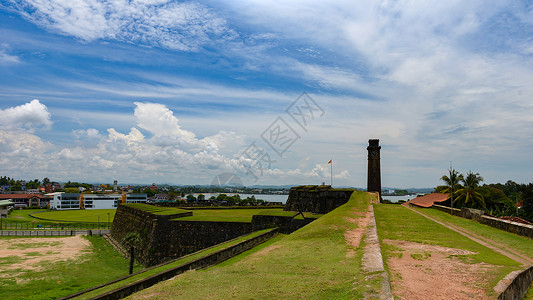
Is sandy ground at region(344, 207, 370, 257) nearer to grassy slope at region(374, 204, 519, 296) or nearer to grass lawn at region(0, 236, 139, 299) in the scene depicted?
grassy slope at region(374, 204, 519, 296)

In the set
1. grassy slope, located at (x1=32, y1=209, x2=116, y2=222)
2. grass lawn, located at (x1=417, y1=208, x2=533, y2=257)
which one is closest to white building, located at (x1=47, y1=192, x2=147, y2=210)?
grassy slope, located at (x1=32, y1=209, x2=116, y2=222)

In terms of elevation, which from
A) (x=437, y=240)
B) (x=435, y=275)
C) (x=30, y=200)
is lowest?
(x=30, y=200)

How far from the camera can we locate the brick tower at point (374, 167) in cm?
4053

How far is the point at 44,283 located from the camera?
16.1 m

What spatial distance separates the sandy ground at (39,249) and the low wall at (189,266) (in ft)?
45.4

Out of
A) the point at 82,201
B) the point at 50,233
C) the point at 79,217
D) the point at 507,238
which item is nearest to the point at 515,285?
the point at 507,238

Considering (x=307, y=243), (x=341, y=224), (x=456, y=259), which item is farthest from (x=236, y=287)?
(x=341, y=224)

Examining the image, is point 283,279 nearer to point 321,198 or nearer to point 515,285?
point 515,285

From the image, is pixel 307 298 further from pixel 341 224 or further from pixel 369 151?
pixel 369 151

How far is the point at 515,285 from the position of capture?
629 centimetres

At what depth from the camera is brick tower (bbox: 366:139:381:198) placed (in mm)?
40531

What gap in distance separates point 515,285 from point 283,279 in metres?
4.55

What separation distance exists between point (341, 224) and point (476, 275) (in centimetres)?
695

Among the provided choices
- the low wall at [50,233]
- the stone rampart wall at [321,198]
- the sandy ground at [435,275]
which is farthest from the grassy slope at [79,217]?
the sandy ground at [435,275]
